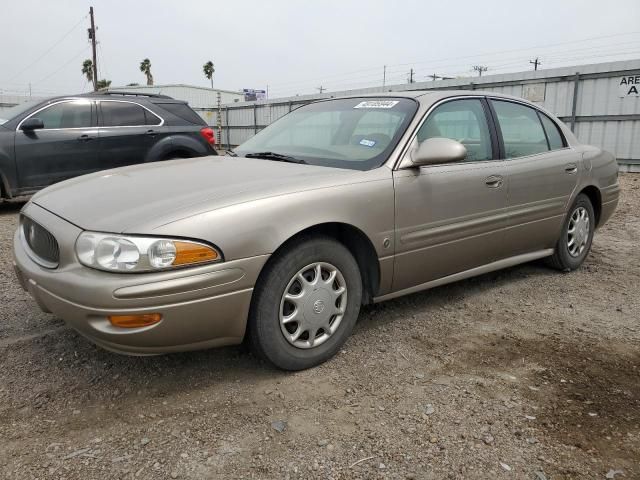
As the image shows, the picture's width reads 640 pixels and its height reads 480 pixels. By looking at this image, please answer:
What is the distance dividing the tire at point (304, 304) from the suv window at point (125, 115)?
5832 millimetres

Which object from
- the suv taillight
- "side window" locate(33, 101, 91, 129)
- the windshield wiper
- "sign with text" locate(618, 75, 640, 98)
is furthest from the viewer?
"sign with text" locate(618, 75, 640, 98)

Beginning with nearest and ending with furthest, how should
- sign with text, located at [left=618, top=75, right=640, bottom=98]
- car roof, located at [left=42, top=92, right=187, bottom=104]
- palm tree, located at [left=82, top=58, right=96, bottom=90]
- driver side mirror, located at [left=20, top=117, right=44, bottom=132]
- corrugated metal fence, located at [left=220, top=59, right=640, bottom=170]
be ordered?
driver side mirror, located at [left=20, top=117, right=44, bottom=132] < car roof, located at [left=42, top=92, right=187, bottom=104] < sign with text, located at [left=618, top=75, right=640, bottom=98] < corrugated metal fence, located at [left=220, top=59, right=640, bottom=170] < palm tree, located at [left=82, top=58, right=96, bottom=90]

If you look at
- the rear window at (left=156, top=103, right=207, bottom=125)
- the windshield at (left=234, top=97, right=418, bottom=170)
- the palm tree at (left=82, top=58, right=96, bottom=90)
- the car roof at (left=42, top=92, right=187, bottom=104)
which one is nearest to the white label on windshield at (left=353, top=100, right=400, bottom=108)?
the windshield at (left=234, top=97, right=418, bottom=170)

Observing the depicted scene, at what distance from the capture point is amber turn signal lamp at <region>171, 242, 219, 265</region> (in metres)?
2.35

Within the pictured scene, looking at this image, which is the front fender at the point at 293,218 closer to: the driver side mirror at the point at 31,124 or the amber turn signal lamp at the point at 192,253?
the amber turn signal lamp at the point at 192,253

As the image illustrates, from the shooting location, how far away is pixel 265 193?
104 inches

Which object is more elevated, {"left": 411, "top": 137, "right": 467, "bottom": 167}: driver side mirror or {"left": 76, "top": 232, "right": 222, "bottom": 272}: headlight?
{"left": 411, "top": 137, "right": 467, "bottom": 167}: driver side mirror

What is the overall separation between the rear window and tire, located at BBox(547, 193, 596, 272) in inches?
226

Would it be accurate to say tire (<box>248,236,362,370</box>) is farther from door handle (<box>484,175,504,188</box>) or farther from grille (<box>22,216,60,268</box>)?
door handle (<box>484,175,504,188</box>)

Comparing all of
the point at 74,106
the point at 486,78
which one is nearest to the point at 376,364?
the point at 74,106

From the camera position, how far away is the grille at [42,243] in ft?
8.48

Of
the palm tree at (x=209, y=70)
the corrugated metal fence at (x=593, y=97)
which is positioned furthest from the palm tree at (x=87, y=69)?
the corrugated metal fence at (x=593, y=97)

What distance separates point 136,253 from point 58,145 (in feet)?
18.8

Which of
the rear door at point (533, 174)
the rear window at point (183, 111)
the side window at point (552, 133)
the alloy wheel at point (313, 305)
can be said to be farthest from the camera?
the rear window at point (183, 111)
